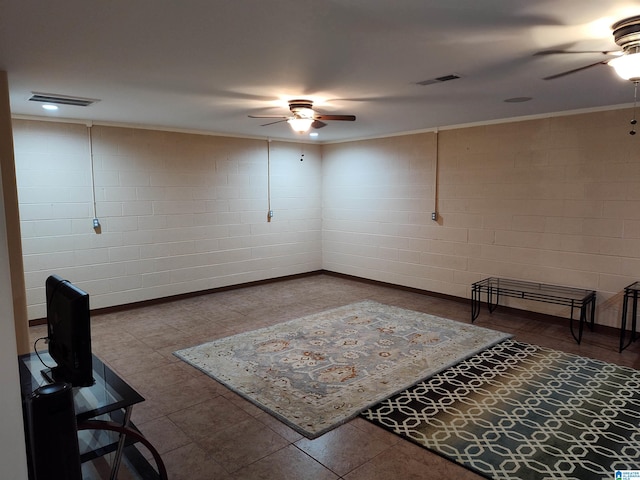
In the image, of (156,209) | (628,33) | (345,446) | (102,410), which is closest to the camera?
(102,410)

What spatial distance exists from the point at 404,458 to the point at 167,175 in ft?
15.9

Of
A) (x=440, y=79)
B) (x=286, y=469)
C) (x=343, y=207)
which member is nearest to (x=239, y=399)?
(x=286, y=469)

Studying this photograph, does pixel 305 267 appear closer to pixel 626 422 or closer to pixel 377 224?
pixel 377 224

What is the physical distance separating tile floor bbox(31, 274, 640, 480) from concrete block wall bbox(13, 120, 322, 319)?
0.55 m

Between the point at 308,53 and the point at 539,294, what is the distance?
3.76 m

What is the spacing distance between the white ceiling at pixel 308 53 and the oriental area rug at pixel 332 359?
2444mm

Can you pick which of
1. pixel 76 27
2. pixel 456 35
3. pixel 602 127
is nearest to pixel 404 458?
pixel 456 35

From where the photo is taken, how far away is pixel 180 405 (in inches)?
122

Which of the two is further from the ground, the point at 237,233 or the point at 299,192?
the point at 299,192

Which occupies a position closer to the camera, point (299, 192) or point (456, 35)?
point (456, 35)

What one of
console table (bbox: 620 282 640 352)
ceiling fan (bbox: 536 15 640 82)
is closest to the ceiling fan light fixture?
ceiling fan (bbox: 536 15 640 82)

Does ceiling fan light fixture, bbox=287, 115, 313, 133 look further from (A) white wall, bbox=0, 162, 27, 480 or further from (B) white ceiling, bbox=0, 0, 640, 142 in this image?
(A) white wall, bbox=0, 162, 27, 480

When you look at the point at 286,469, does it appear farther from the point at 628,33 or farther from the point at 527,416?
the point at 628,33

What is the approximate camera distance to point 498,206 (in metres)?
5.39
